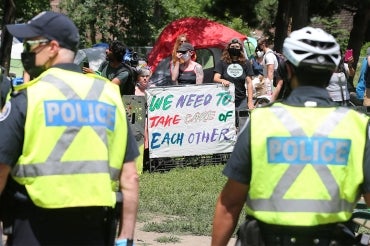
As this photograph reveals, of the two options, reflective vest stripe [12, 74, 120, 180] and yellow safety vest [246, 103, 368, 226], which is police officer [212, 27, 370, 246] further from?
reflective vest stripe [12, 74, 120, 180]

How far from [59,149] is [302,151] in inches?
40.1

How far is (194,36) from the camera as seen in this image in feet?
59.5

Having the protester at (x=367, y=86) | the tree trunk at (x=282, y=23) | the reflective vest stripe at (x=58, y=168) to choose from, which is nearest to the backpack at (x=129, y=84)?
the protester at (x=367, y=86)

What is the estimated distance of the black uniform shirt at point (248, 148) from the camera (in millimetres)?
3479

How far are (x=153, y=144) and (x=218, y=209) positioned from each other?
773cm

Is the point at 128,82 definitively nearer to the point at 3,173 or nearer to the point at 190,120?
the point at 190,120

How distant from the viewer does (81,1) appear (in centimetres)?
3278

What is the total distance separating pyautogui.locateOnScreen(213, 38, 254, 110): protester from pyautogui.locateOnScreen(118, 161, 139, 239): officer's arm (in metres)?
8.09

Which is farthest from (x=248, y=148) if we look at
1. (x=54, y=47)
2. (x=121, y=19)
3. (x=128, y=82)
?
(x=121, y=19)

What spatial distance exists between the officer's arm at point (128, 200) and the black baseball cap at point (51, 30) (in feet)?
2.00

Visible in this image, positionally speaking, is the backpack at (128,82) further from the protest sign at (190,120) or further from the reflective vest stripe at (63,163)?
the reflective vest stripe at (63,163)

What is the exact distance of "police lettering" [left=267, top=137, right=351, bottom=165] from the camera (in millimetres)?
3426

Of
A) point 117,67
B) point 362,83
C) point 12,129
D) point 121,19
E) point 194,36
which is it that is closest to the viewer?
point 12,129

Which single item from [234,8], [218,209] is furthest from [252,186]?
[234,8]
